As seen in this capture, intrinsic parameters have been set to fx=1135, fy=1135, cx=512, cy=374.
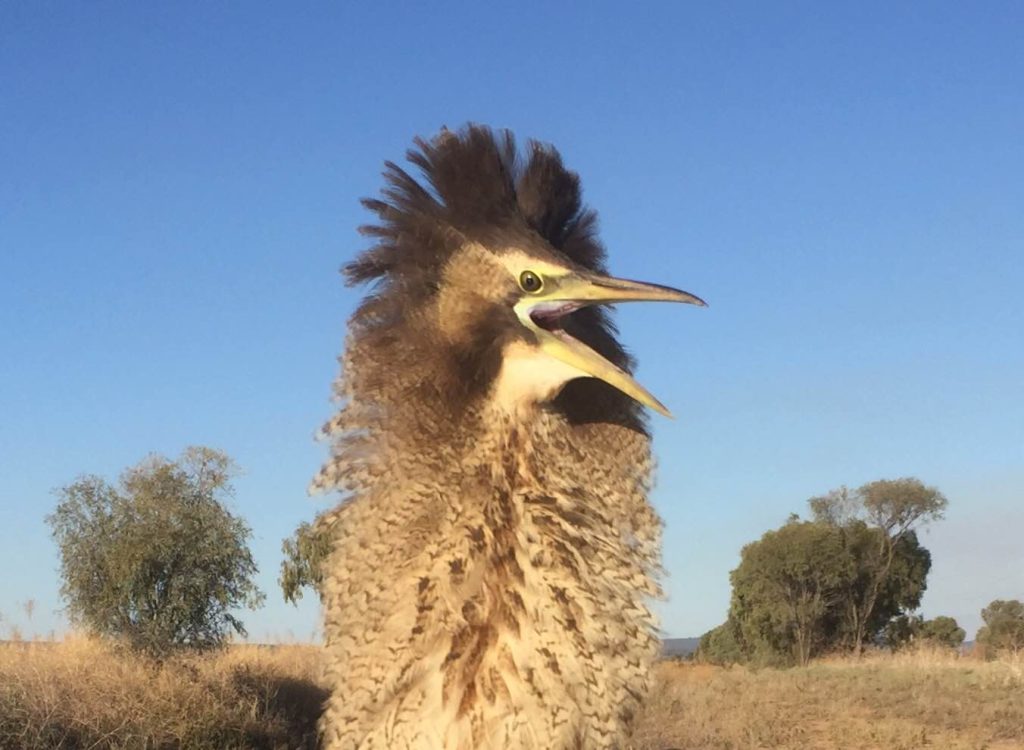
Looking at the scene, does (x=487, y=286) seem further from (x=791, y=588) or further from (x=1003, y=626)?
(x=1003, y=626)

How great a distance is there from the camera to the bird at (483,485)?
3.18m

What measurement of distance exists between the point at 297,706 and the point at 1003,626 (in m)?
29.0

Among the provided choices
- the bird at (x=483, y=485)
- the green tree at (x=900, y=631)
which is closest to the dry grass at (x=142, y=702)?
the bird at (x=483, y=485)

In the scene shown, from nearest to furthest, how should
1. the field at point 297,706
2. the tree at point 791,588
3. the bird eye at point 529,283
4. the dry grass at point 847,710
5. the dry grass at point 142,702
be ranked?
1. the bird eye at point 529,283
2. the dry grass at point 142,702
3. the field at point 297,706
4. the dry grass at point 847,710
5. the tree at point 791,588

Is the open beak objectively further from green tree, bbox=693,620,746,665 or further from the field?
green tree, bbox=693,620,746,665

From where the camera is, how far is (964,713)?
61.8 ft

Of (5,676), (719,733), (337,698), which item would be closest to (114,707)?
(5,676)

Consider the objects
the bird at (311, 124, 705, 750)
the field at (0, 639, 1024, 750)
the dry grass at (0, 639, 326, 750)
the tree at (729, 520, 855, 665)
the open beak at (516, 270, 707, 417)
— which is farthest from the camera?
the tree at (729, 520, 855, 665)

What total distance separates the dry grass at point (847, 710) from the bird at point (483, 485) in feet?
36.5

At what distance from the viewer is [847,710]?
19734 mm

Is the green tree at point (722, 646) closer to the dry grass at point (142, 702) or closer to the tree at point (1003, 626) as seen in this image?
the tree at point (1003, 626)

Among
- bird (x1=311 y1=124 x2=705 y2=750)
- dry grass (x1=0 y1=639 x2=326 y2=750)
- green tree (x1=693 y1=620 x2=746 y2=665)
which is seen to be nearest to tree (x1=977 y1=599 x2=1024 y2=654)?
green tree (x1=693 y1=620 x2=746 y2=665)

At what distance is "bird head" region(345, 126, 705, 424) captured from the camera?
11.2ft

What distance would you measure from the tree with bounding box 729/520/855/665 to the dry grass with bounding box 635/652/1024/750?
27.8ft
